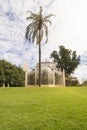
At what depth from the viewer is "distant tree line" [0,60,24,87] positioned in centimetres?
6006

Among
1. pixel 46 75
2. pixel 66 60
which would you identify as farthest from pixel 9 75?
pixel 46 75

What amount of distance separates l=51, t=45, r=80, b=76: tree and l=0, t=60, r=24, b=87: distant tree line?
960cm

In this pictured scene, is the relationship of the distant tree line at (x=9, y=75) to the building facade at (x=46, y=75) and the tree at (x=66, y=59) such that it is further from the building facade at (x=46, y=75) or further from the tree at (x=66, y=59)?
the building facade at (x=46, y=75)

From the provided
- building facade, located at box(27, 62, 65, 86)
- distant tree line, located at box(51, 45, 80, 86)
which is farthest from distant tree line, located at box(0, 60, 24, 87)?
building facade, located at box(27, 62, 65, 86)

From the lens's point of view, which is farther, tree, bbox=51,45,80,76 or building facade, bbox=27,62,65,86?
tree, bbox=51,45,80,76

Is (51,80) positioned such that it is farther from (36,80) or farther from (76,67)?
(76,67)

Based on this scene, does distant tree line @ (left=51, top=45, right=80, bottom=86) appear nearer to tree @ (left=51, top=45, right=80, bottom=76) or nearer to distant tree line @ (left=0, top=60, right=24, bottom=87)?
tree @ (left=51, top=45, right=80, bottom=76)

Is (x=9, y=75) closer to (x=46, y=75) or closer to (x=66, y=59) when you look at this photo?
(x=66, y=59)

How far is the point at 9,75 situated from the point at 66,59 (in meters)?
13.7

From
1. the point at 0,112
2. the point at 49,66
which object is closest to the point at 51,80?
the point at 49,66

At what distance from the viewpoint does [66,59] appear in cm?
6400

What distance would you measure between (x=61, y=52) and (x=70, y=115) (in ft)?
183

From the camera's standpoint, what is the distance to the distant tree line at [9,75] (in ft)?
197

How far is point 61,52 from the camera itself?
2544 inches
